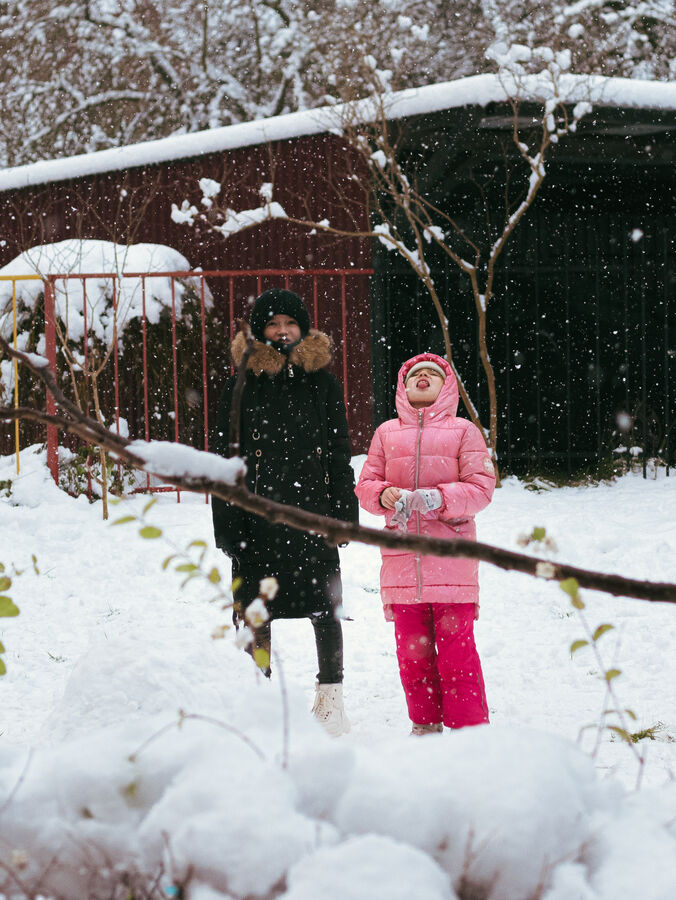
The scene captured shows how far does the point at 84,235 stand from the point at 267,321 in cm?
690

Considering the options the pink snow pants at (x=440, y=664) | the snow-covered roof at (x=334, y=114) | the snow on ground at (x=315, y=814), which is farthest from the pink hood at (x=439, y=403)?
the snow-covered roof at (x=334, y=114)

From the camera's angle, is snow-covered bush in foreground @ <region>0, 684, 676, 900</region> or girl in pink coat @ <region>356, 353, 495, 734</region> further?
girl in pink coat @ <region>356, 353, 495, 734</region>

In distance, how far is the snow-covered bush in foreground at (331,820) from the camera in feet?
3.12

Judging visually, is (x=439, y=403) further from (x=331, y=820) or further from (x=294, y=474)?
(x=331, y=820)

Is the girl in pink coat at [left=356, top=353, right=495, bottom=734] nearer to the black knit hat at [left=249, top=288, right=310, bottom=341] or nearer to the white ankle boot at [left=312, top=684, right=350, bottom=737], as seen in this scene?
the white ankle boot at [left=312, top=684, right=350, bottom=737]

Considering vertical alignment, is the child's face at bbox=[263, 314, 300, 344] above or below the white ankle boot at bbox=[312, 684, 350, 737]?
above

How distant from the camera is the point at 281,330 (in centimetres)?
360

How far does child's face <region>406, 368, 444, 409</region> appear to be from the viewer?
3.49 m

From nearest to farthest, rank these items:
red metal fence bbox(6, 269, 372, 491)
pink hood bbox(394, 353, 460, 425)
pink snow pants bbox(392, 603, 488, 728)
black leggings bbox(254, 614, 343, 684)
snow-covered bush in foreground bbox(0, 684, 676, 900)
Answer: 1. snow-covered bush in foreground bbox(0, 684, 676, 900)
2. pink snow pants bbox(392, 603, 488, 728)
3. pink hood bbox(394, 353, 460, 425)
4. black leggings bbox(254, 614, 343, 684)
5. red metal fence bbox(6, 269, 372, 491)

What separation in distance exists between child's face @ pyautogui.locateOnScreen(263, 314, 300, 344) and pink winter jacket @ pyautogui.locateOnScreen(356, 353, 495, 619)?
0.48 meters

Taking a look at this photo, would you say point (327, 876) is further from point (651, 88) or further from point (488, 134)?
point (651, 88)

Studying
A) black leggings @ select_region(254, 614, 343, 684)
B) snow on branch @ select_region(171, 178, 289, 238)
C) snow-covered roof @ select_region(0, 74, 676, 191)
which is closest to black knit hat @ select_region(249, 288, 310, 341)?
black leggings @ select_region(254, 614, 343, 684)

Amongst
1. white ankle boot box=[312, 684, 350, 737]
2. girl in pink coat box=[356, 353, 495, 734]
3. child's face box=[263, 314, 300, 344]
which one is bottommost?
white ankle boot box=[312, 684, 350, 737]

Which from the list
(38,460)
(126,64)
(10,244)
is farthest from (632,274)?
(126,64)
